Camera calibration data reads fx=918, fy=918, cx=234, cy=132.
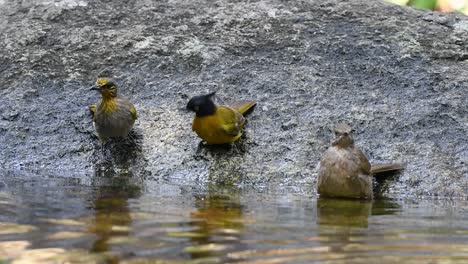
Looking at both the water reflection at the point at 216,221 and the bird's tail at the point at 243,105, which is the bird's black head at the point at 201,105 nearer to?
the bird's tail at the point at 243,105

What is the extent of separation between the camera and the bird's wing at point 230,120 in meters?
6.57

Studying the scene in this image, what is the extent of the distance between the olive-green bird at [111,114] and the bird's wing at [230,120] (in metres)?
0.73

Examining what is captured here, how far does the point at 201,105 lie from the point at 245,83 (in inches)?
33.7

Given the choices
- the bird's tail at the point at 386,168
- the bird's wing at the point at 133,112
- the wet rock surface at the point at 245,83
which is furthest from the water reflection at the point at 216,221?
the bird's wing at the point at 133,112

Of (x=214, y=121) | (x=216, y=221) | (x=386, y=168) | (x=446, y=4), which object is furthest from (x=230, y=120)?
(x=446, y=4)

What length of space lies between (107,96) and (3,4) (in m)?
2.45

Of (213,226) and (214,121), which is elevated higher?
(214,121)

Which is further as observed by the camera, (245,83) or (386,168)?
(245,83)

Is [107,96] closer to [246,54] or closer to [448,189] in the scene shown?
[246,54]

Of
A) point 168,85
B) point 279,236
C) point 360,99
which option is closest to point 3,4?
point 168,85

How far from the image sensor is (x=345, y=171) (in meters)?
6.02

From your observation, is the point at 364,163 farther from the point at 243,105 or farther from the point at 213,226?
the point at 213,226

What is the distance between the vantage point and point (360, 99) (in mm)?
7117

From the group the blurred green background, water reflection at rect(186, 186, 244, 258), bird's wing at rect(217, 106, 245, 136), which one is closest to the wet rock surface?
bird's wing at rect(217, 106, 245, 136)
